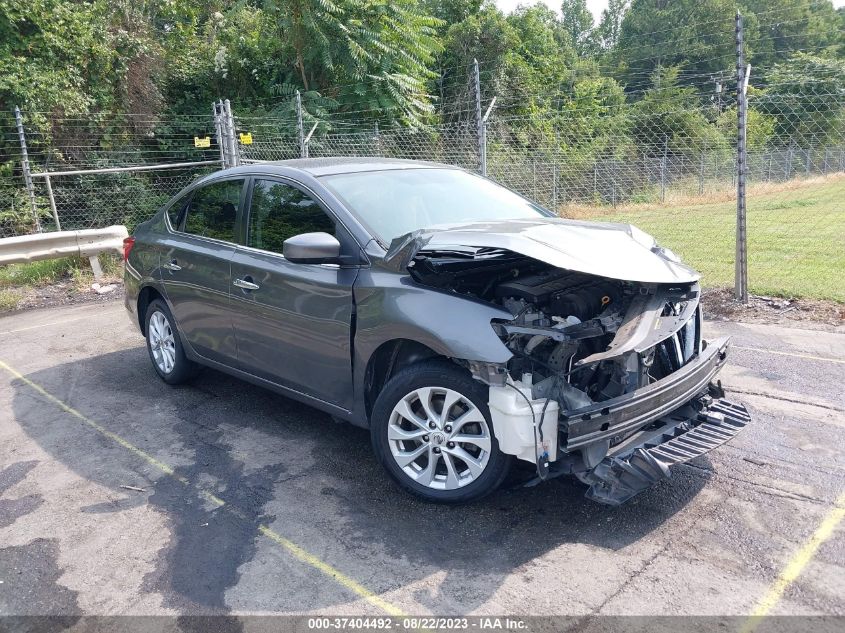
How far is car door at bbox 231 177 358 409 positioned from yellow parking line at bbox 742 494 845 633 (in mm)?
2249

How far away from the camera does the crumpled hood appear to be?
3361 mm

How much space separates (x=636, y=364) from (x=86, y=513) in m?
2.95

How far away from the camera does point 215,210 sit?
516cm

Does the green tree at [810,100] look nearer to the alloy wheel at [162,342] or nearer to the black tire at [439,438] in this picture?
the alloy wheel at [162,342]

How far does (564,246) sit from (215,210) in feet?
9.12

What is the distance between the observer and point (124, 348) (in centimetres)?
700

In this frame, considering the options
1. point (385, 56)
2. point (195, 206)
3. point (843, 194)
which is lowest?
point (843, 194)

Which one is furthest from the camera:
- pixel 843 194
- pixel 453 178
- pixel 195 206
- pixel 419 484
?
pixel 843 194

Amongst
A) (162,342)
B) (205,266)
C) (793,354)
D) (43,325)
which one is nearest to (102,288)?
(43,325)

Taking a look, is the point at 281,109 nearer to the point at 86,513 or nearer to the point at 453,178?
the point at 453,178

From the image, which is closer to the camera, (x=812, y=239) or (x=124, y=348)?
(x=124, y=348)

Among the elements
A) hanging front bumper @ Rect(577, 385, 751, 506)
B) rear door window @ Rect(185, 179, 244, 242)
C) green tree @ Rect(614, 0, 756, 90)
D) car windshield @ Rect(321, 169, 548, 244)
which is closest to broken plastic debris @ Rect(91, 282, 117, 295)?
rear door window @ Rect(185, 179, 244, 242)

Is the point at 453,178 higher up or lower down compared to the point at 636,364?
higher up

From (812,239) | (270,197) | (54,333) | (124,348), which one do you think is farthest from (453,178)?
(812,239)
